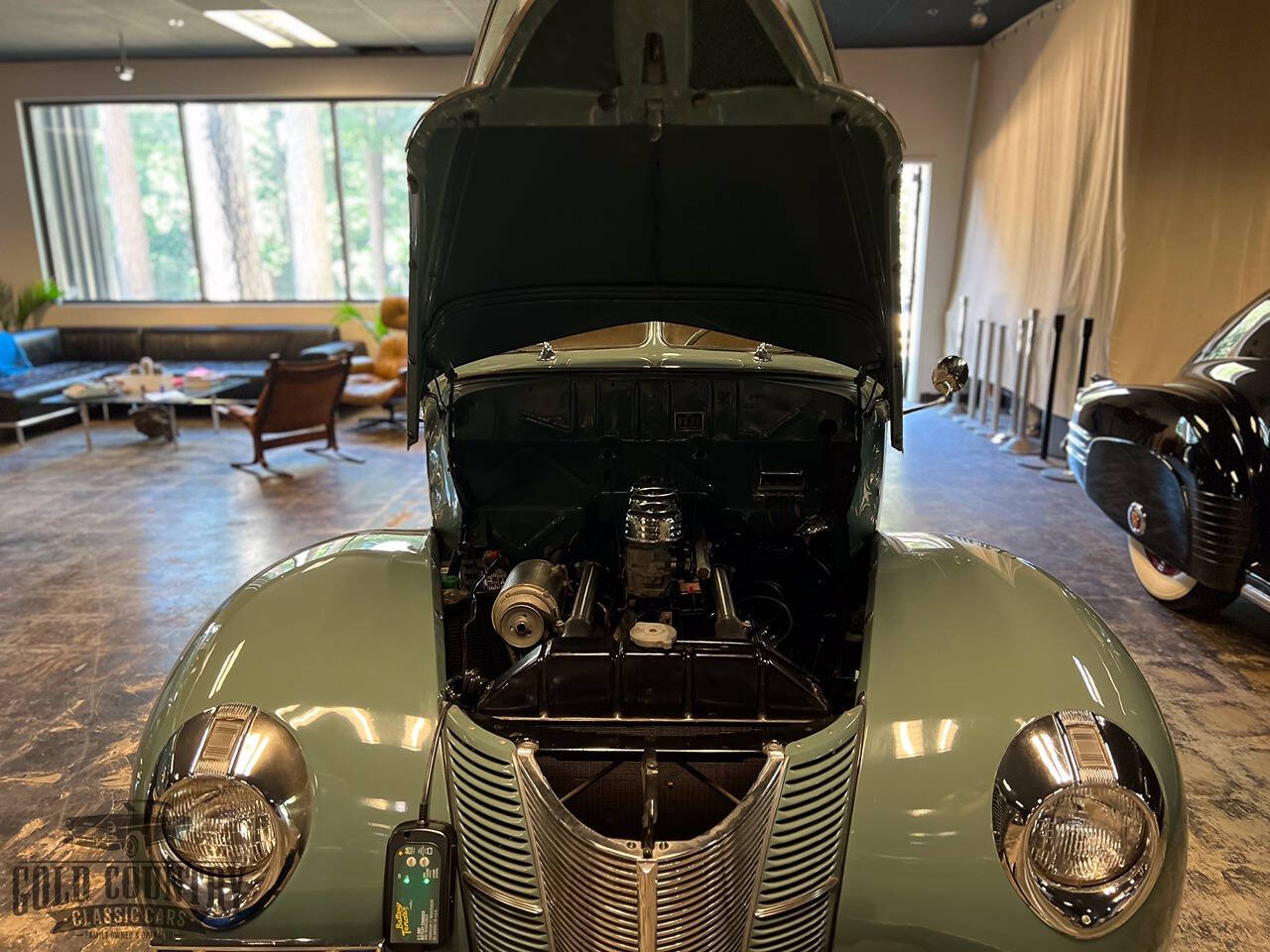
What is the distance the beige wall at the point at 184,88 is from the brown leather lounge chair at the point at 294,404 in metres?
4.40

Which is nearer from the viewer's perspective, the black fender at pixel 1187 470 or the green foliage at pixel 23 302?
the black fender at pixel 1187 470

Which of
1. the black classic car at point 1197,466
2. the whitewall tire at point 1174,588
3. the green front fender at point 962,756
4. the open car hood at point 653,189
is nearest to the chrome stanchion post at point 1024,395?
the whitewall tire at point 1174,588

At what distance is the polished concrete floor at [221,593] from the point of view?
2.67 meters

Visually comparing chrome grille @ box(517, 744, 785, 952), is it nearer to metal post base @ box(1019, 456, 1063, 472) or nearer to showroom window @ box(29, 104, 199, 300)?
metal post base @ box(1019, 456, 1063, 472)

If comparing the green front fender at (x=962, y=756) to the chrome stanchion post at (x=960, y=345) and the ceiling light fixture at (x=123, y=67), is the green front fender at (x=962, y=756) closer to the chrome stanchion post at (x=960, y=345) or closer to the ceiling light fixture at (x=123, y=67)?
the chrome stanchion post at (x=960, y=345)

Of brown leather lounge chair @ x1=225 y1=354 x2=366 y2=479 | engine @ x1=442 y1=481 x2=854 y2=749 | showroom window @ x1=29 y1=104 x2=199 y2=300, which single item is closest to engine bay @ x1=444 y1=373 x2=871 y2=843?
engine @ x1=442 y1=481 x2=854 y2=749

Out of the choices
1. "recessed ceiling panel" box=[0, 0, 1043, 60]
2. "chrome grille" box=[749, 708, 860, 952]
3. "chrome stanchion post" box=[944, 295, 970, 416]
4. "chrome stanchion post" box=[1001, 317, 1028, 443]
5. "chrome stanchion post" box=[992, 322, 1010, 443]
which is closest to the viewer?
"chrome grille" box=[749, 708, 860, 952]

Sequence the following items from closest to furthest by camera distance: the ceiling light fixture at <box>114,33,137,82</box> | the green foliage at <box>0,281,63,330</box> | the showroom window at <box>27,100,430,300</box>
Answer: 1. the ceiling light fixture at <box>114,33,137,82</box>
2. the green foliage at <box>0,281,63,330</box>
3. the showroom window at <box>27,100,430,300</box>

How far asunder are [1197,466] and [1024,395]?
4.81 metres

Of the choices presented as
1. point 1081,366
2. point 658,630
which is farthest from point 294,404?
point 1081,366

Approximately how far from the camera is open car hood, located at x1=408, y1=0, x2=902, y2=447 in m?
1.44

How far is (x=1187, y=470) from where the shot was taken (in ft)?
12.4

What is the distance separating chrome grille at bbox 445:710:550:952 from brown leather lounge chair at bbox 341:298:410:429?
25.4 ft

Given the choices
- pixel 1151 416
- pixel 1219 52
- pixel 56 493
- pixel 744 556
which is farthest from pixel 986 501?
pixel 56 493
